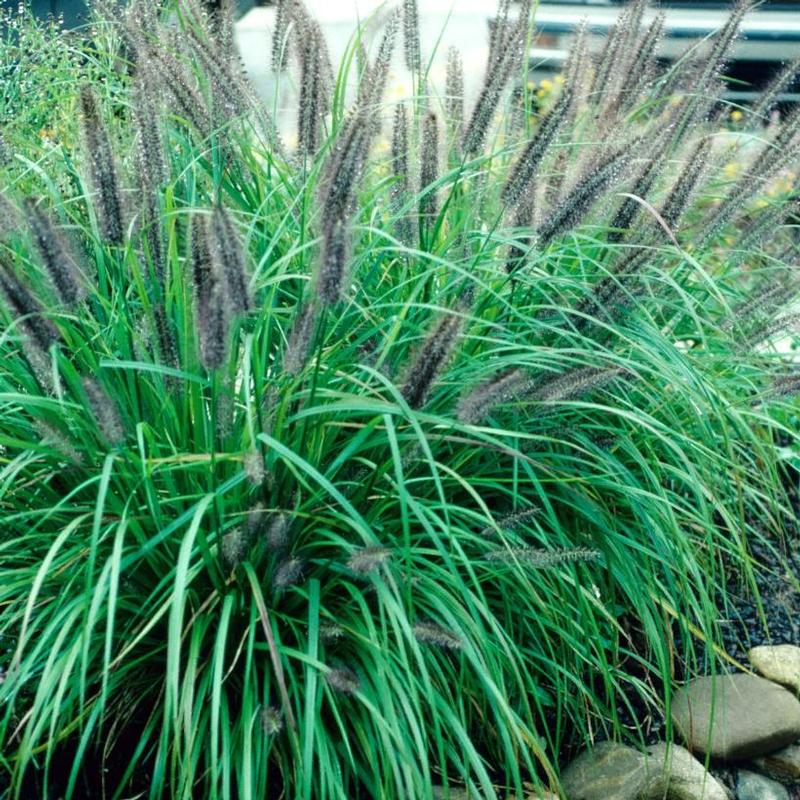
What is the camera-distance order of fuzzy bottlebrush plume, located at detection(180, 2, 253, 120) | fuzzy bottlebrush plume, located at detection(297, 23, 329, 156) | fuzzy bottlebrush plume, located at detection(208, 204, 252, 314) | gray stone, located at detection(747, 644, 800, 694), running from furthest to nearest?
1. gray stone, located at detection(747, 644, 800, 694)
2. fuzzy bottlebrush plume, located at detection(180, 2, 253, 120)
3. fuzzy bottlebrush plume, located at detection(297, 23, 329, 156)
4. fuzzy bottlebrush plume, located at detection(208, 204, 252, 314)

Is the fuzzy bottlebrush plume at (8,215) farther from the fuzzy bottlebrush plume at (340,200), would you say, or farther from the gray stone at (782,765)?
the gray stone at (782,765)

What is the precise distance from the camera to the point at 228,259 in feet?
7.05

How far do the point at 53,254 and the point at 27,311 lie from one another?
0.44 ft

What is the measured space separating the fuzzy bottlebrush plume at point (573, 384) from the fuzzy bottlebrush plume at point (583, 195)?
0.35 meters

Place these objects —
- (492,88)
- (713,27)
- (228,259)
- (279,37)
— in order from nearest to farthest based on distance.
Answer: (228,259)
(492,88)
(279,37)
(713,27)

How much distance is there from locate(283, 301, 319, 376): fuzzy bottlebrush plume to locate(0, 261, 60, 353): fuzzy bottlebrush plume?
1.55 feet

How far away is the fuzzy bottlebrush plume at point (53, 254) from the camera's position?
2.32m

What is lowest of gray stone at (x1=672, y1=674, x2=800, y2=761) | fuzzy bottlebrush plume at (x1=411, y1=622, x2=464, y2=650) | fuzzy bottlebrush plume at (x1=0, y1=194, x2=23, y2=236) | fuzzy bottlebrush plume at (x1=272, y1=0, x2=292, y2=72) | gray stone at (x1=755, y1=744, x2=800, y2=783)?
gray stone at (x1=755, y1=744, x2=800, y2=783)

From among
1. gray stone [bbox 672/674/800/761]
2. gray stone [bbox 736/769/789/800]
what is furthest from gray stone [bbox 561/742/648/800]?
gray stone [bbox 736/769/789/800]

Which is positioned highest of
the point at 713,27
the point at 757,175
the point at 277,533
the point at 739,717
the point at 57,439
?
the point at 757,175

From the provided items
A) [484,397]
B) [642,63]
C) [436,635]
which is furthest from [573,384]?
[642,63]

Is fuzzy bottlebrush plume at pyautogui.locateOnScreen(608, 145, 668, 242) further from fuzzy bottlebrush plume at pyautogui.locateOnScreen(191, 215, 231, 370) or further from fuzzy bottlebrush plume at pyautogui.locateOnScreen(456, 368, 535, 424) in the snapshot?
fuzzy bottlebrush plume at pyautogui.locateOnScreen(191, 215, 231, 370)

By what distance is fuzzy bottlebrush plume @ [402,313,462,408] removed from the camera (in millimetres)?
2324

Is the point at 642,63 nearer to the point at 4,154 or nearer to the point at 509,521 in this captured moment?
the point at 509,521
